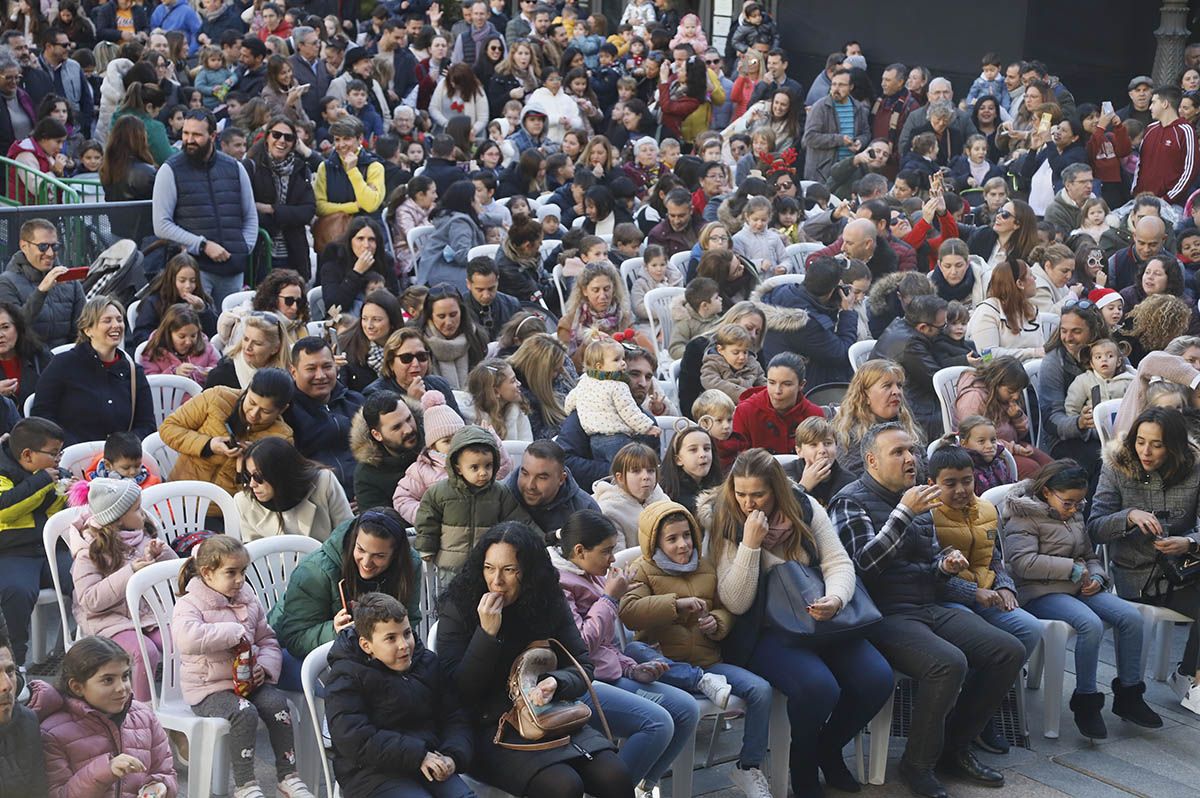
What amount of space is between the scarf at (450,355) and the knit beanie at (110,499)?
7.88 ft

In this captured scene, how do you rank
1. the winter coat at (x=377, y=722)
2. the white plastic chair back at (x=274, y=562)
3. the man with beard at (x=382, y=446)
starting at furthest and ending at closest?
1. the man with beard at (x=382, y=446)
2. the white plastic chair back at (x=274, y=562)
3. the winter coat at (x=377, y=722)

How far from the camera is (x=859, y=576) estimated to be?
573 centimetres

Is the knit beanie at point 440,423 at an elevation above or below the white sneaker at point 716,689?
above

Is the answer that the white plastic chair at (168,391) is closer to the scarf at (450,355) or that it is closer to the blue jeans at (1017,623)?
the scarf at (450,355)

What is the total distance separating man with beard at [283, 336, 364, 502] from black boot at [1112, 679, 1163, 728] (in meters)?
3.16

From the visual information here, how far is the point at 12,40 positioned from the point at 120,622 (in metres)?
8.41

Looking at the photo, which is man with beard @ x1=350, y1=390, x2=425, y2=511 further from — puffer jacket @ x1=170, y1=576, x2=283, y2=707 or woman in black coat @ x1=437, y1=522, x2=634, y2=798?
woman in black coat @ x1=437, y1=522, x2=634, y2=798

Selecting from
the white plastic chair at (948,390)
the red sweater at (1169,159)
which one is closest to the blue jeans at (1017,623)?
the white plastic chair at (948,390)

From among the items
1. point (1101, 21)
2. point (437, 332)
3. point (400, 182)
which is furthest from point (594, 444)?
point (1101, 21)

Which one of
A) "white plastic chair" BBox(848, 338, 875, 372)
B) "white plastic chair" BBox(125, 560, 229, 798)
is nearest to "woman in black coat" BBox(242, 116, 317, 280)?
"white plastic chair" BBox(848, 338, 875, 372)

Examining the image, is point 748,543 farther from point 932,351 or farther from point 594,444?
point 932,351

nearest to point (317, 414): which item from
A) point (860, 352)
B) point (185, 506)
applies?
point (185, 506)

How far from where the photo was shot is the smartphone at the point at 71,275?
7841 mm

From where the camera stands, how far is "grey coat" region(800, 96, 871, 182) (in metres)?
13.5
